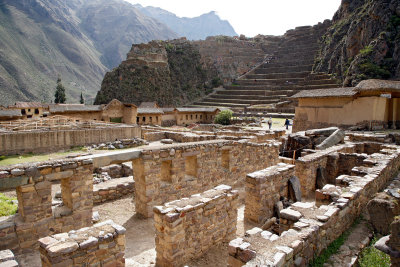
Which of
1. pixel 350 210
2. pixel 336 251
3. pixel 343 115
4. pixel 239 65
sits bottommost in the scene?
pixel 336 251

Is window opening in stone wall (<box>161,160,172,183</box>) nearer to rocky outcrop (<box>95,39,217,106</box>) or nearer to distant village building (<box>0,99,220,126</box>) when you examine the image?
distant village building (<box>0,99,220,126</box>)

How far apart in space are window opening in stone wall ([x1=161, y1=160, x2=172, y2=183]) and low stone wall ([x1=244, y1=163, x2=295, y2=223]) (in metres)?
2.75

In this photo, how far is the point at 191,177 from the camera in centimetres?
964

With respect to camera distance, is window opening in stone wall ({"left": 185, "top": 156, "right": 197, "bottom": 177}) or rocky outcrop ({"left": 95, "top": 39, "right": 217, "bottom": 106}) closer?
window opening in stone wall ({"left": 185, "top": 156, "right": 197, "bottom": 177})

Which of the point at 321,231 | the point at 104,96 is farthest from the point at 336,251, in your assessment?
the point at 104,96

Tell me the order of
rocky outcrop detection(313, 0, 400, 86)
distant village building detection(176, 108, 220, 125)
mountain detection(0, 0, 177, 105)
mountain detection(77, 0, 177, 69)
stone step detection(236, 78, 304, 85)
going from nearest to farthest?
rocky outcrop detection(313, 0, 400, 86), distant village building detection(176, 108, 220, 125), stone step detection(236, 78, 304, 85), mountain detection(0, 0, 177, 105), mountain detection(77, 0, 177, 69)

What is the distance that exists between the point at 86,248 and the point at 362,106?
2158 centimetres

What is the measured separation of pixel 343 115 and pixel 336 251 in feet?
59.1

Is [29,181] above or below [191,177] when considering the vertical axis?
above

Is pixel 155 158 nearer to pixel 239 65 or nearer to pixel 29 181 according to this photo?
pixel 29 181

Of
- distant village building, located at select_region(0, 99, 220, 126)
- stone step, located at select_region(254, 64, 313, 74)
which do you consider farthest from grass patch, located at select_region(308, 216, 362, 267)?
stone step, located at select_region(254, 64, 313, 74)

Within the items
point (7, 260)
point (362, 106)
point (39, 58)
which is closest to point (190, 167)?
point (7, 260)

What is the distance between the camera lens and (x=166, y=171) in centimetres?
900

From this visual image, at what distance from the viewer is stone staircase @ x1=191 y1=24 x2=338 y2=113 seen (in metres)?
50.2
